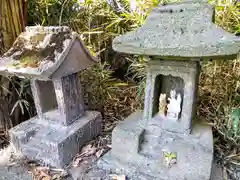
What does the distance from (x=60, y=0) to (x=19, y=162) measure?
1.91m

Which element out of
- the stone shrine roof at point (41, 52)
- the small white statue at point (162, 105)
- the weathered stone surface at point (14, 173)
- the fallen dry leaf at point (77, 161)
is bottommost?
the weathered stone surface at point (14, 173)

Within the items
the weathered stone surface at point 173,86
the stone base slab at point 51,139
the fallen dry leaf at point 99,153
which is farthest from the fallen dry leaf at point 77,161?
the weathered stone surface at point 173,86

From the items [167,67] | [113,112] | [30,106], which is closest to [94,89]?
[113,112]

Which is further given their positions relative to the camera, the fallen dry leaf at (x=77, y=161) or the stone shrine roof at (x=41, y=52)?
the fallen dry leaf at (x=77, y=161)

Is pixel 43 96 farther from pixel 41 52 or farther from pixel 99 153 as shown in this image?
pixel 99 153

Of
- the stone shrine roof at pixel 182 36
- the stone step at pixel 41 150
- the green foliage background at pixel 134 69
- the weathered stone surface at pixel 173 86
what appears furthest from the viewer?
the green foliage background at pixel 134 69

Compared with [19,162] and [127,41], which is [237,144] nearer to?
[127,41]

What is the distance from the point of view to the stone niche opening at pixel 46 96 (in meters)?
2.10

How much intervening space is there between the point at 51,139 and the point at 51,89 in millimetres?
566

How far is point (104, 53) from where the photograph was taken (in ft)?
11.3

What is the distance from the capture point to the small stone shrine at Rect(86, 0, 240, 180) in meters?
1.38

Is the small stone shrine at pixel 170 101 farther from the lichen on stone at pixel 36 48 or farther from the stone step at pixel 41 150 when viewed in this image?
the lichen on stone at pixel 36 48

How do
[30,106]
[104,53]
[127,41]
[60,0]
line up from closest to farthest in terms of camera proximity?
[127,41]
[30,106]
[60,0]
[104,53]

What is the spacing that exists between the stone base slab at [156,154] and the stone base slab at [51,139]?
28 centimetres
